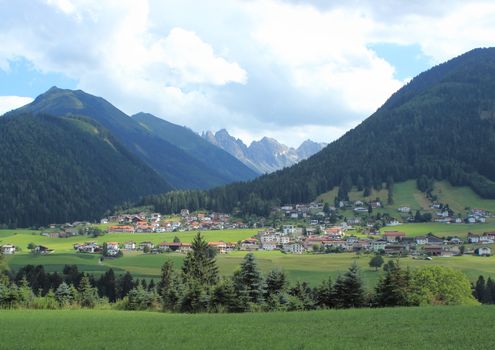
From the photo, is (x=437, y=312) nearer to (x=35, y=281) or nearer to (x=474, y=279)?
(x=474, y=279)

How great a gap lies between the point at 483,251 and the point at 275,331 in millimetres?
A: 125345

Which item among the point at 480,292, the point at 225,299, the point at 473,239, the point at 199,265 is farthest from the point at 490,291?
the point at 473,239

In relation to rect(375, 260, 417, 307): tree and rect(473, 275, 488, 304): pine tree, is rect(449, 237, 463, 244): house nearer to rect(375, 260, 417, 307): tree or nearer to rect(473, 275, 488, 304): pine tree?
rect(473, 275, 488, 304): pine tree

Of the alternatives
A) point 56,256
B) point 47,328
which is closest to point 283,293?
point 47,328

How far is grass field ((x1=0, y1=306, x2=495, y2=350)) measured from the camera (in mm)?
30656

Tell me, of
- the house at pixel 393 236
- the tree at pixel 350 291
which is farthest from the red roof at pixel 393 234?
the tree at pixel 350 291

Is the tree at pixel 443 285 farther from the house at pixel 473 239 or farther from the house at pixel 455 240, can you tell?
the house at pixel 473 239

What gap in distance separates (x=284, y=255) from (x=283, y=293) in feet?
315

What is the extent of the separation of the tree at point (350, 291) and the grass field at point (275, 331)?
34.7 ft

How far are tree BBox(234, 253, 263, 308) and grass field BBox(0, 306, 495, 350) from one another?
1152 centimetres

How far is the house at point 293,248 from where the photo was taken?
167 metres

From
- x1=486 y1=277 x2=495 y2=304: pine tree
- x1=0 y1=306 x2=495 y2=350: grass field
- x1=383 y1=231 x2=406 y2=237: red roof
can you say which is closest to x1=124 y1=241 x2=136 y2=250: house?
x1=383 y1=231 x2=406 y2=237: red roof

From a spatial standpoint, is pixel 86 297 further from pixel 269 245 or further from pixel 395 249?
pixel 269 245

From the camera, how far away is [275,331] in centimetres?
3653
